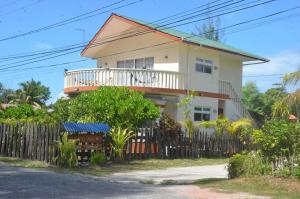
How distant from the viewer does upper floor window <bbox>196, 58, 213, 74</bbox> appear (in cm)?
3006

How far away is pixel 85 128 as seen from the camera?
1814 centimetres

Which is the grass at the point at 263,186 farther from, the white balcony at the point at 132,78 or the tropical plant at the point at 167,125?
the white balcony at the point at 132,78

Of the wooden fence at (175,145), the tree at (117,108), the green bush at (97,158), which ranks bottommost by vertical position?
the green bush at (97,158)

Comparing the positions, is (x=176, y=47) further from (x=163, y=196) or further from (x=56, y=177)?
(x=163, y=196)

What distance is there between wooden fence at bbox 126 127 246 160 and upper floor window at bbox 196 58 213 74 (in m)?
6.59

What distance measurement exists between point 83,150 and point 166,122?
489 centimetres

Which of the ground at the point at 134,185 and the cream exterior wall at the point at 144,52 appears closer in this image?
the ground at the point at 134,185

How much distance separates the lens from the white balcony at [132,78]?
27.4m

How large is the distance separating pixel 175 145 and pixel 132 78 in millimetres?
6639

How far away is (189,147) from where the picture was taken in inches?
883

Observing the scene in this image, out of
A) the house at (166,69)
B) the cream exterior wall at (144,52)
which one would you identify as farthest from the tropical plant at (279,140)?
the cream exterior wall at (144,52)

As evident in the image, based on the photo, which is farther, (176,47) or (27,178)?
(176,47)

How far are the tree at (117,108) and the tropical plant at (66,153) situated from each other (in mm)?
3546

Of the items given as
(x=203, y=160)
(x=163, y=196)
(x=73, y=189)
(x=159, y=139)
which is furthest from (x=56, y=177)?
(x=203, y=160)
